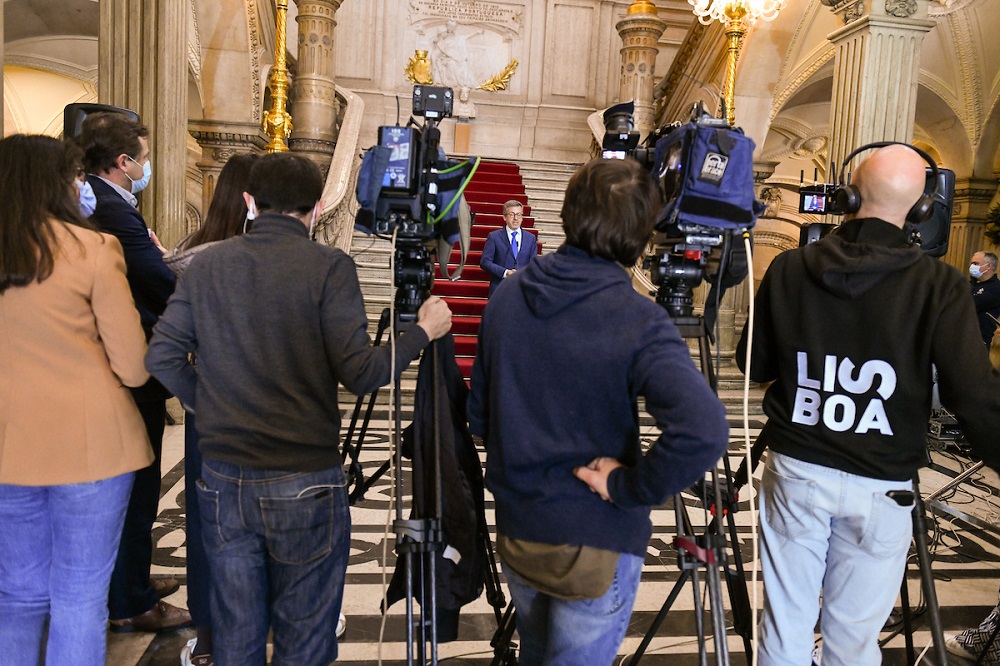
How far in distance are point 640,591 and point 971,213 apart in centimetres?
1164

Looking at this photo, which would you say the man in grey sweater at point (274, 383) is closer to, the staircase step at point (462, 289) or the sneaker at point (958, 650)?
the sneaker at point (958, 650)

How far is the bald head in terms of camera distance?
6.64 feet

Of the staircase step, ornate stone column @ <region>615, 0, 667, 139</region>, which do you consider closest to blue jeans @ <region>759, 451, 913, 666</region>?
the staircase step

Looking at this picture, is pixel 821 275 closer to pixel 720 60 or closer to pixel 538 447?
pixel 538 447

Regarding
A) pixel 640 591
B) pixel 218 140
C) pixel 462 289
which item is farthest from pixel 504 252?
pixel 218 140

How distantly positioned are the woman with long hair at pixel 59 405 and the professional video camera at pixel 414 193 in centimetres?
73

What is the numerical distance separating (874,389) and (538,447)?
98cm

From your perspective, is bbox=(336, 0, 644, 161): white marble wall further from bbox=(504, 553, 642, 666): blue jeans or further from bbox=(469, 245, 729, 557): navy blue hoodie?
bbox=(504, 553, 642, 666): blue jeans

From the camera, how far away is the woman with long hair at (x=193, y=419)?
2.50 m

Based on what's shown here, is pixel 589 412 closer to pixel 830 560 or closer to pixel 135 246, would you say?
pixel 830 560

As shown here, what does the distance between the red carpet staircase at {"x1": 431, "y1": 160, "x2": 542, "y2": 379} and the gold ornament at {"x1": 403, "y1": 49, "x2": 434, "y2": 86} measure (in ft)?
6.45

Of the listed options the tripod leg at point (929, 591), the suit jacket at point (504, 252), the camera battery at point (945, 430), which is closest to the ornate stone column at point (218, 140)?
the suit jacket at point (504, 252)

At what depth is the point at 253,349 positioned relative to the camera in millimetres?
1935

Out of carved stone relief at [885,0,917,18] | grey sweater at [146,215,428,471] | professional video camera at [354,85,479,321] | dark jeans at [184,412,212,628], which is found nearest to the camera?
grey sweater at [146,215,428,471]
